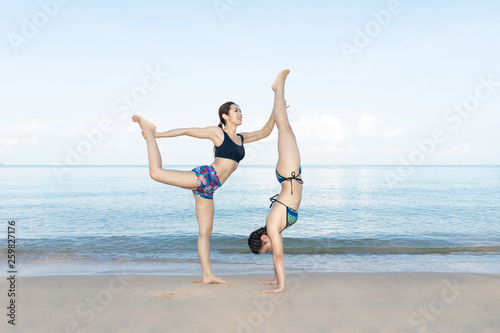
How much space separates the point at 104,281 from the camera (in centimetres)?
522

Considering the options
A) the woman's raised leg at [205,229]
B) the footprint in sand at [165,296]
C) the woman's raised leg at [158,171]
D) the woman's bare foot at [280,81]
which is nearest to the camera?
the footprint in sand at [165,296]

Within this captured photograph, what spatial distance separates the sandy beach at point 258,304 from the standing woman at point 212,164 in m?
0.84

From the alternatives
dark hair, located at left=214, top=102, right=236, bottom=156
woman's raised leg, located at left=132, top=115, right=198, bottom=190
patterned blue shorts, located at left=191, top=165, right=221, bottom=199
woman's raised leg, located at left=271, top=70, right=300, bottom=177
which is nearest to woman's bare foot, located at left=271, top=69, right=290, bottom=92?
woman's raised leg, located at left=271, top=70, right=300, bottom=177

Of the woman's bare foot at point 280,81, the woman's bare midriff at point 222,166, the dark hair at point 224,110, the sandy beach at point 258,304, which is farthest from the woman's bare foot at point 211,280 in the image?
the woman's bare foot at point 280,81

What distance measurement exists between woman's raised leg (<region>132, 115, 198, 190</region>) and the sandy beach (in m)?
1.42

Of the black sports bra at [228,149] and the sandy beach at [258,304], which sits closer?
the sandy beach at [258,304]

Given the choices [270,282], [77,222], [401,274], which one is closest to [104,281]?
[270,282]

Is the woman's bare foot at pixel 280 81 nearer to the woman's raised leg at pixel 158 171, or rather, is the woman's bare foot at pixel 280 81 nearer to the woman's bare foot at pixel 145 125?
the woman's raised leg at pixel 158 171

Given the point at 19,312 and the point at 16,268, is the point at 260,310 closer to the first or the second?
the point at 19,312

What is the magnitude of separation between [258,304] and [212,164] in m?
1.98

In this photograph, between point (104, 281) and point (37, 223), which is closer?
point (104, 281)

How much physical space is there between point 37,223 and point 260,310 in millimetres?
11329

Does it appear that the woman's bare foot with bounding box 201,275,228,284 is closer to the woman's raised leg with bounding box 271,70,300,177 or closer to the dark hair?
the woman's raised leg with bounding box 271,70,300,177

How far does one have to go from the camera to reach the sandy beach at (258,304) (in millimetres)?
3809
